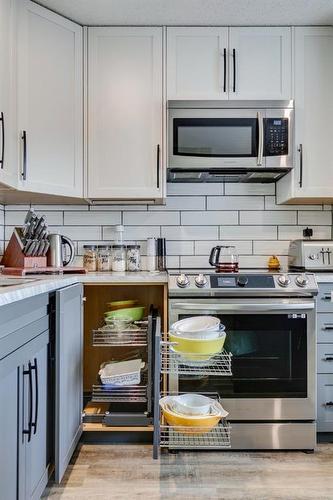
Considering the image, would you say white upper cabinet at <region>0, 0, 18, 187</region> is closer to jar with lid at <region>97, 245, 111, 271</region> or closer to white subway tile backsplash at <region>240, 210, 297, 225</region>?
jar with lid at <region>97, 245, 111, 271</region>

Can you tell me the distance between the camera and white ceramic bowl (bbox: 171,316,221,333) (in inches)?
66.9

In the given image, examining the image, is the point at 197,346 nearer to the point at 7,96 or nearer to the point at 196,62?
the point at 7,96

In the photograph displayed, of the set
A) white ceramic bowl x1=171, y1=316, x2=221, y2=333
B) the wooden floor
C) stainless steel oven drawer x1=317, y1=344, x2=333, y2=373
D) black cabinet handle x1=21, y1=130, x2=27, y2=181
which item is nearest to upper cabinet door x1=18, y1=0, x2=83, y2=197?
black cabinet handle x1=21, y1=130, x2=27, y2=181

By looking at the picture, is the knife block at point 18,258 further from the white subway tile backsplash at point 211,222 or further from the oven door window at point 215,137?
the oven door window at point 215,137

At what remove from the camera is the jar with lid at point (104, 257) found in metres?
2.62

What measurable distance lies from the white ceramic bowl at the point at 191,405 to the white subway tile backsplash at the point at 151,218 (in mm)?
1194

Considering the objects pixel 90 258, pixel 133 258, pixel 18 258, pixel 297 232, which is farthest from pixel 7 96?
pixel 297 232

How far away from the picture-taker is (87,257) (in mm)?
2604

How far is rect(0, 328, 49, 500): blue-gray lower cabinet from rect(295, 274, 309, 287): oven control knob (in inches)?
49.0

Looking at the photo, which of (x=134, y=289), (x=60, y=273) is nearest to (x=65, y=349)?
(x=60, y=273)

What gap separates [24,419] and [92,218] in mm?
1583

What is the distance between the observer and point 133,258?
2611 mm

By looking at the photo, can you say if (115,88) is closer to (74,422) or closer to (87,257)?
(87,257)

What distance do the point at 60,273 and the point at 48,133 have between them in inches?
30.5
